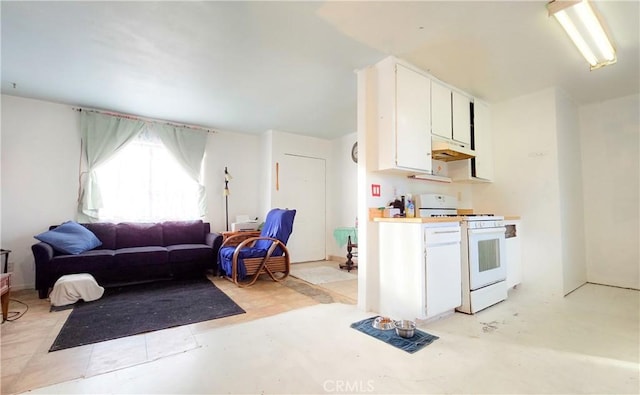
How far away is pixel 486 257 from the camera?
110 inches

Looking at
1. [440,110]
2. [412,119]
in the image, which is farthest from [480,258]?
[440,110]

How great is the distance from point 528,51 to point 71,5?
3.74 meters

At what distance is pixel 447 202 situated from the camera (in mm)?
3432

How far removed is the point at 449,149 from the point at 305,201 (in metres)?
3.11

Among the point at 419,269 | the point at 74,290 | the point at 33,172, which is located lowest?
the point at 74,290

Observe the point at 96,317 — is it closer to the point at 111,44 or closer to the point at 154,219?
the point at 154,219

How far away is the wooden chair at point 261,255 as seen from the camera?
3684mm

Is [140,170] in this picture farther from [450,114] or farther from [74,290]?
[450,114]

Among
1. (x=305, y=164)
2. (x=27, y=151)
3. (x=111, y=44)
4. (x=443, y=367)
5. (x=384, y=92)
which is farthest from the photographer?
(x=305, y=164)

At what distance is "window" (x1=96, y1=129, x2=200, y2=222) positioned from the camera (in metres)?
4.16

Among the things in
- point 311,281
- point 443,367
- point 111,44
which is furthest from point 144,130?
point 443,367

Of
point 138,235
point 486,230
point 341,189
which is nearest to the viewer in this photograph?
point 486,230

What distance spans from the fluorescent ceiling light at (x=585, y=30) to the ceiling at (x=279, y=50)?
0.26ft

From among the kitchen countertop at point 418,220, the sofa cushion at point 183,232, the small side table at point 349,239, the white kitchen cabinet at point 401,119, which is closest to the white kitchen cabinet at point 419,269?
the kitchen countertop at point 418,220
